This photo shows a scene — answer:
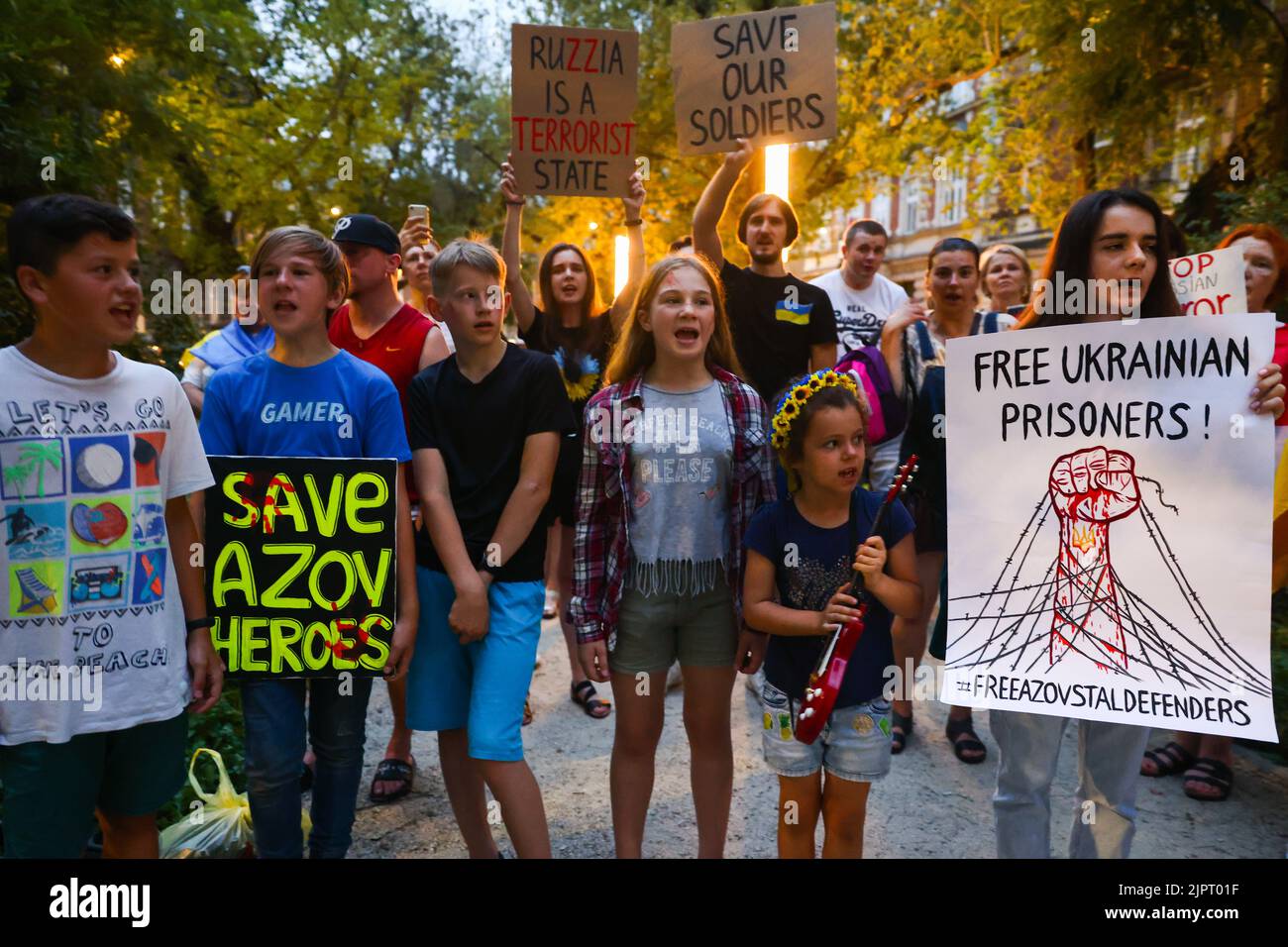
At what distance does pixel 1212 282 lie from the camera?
119 inches

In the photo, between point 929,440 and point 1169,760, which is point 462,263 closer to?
point 929,440

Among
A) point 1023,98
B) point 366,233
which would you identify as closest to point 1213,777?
point 366,233

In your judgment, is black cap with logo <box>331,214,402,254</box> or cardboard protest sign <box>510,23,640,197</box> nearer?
black cap with logo <box>331,214,402,254</box>

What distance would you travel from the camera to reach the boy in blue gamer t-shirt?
2898mm

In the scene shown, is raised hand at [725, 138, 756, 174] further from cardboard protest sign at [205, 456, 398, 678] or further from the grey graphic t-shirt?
cardboard protest sign at [205, 456, 398, 678]

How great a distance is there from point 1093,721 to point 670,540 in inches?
51.5

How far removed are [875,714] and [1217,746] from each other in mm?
2398

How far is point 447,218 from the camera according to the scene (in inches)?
848

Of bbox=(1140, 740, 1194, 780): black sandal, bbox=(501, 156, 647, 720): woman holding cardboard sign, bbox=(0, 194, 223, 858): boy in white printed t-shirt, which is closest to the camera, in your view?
bbox=(0, 194, 223, 858): boy in white printed t-shirt

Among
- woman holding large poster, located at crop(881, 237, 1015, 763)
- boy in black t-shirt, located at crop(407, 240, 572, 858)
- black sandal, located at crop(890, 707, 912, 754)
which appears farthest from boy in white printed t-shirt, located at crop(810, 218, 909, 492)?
boy in black t-shirt, located at crop(407, 240, 572, 858)

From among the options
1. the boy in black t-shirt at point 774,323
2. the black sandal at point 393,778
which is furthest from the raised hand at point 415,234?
the black sandal at point 393,778

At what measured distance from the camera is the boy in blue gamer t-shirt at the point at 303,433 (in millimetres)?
2898
